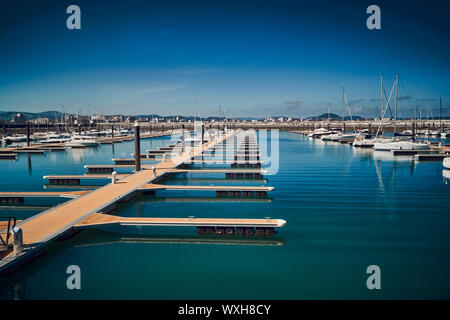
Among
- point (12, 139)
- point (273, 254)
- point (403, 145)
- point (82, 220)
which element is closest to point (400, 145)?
point (403, 145)

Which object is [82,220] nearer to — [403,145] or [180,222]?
[180,222]

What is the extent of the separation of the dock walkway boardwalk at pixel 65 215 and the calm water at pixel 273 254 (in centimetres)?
64

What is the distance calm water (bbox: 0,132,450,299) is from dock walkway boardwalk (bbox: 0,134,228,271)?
2.11 ft

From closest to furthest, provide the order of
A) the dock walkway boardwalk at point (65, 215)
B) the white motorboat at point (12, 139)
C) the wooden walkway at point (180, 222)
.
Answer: the dock walkway boardwalk at point (65, 215) < the wooden walkway at point (180, 222) < the white motorboat at point (12, 139)

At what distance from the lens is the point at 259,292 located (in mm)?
8250

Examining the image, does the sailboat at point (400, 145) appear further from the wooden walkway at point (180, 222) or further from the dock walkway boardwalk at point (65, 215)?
the wooden walkway at point (180, 222)

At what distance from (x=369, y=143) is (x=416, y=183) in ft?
80.7

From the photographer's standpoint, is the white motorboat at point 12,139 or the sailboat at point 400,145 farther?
the white motorboat at point 12,139

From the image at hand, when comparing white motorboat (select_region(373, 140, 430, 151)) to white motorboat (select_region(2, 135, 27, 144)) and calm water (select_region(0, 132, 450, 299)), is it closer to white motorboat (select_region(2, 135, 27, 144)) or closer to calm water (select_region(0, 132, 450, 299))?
calm water (select_region(0, 132, 450, 299))

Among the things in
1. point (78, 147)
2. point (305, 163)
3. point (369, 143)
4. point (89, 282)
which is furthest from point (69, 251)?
point (369, 143)

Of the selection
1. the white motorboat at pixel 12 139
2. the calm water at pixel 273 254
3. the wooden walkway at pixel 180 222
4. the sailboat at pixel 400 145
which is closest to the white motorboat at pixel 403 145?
the sailboat at pixel 400 145

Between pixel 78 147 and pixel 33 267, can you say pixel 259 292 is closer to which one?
pixel 33 267

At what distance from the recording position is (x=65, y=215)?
11.9 m

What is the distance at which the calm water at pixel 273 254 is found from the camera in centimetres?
841
